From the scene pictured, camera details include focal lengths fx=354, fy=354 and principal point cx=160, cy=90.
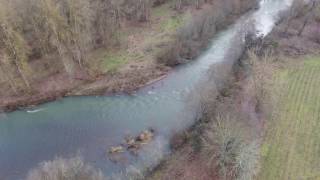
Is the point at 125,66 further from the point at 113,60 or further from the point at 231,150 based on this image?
the point at 231,150

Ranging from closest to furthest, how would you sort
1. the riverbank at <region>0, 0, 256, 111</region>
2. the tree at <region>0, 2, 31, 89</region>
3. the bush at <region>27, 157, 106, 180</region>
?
the bush at <region>27, 157, 106, 180</region>
the tree at <region>0, 2, 31, 89</region>
the riverbank at <region>0, 0, 256, 111</region>

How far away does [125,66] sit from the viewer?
6488 cm

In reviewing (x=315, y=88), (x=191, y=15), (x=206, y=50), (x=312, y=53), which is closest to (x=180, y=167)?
(x=315, y=88)

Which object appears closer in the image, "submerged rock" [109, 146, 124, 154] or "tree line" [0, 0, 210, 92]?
"submerged rock" [109, 146, 124, 154]

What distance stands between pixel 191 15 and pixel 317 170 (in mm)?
47990

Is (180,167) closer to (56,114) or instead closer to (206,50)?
(56,114)

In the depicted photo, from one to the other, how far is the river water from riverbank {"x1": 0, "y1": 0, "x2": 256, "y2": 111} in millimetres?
1983

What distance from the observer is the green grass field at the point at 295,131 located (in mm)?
42312

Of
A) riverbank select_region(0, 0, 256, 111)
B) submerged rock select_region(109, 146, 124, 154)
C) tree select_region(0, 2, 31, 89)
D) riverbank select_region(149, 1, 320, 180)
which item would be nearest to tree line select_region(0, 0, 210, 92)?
tree select_region(0, 2, 31, 89)

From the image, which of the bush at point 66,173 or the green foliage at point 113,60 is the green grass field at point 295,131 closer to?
the bush at point 66,173

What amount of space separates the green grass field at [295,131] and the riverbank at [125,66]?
19620 mm

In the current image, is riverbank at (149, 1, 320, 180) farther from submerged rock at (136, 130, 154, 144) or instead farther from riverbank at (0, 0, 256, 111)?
riverbank at (0, 0, 256, 111)

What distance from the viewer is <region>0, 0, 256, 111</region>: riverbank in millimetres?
59406

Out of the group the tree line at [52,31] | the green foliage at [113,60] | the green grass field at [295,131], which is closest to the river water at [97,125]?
the green foliage at [113,60]
